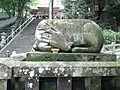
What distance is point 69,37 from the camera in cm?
525

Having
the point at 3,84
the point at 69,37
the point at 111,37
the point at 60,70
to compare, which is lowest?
the point at 111,37

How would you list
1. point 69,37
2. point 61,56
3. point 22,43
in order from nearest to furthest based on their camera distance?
point 61,56 → point 69,37 → point 22,43

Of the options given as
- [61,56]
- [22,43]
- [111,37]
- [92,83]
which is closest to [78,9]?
[111,37]

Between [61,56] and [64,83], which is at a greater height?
[61,56]

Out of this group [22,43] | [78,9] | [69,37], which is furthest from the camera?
[78,9]

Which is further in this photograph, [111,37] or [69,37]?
[111,37]

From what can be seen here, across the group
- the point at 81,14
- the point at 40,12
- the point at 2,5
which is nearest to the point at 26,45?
the point at 81,14

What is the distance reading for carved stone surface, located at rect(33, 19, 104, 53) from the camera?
5227 mm

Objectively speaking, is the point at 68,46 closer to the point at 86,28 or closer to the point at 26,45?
the point at 86,28

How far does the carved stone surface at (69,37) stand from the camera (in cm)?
523

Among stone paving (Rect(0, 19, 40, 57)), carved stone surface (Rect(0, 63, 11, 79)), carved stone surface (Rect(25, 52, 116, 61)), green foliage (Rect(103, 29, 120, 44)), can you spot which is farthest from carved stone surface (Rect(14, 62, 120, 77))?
green foliage (Rect(103, 29, 120, 44))

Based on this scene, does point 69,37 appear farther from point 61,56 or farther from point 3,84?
point 3,84

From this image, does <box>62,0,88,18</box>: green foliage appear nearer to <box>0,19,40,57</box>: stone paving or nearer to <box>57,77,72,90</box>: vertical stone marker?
<box>0,19,40,57</box>: stone paving

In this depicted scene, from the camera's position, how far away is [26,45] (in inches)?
895
